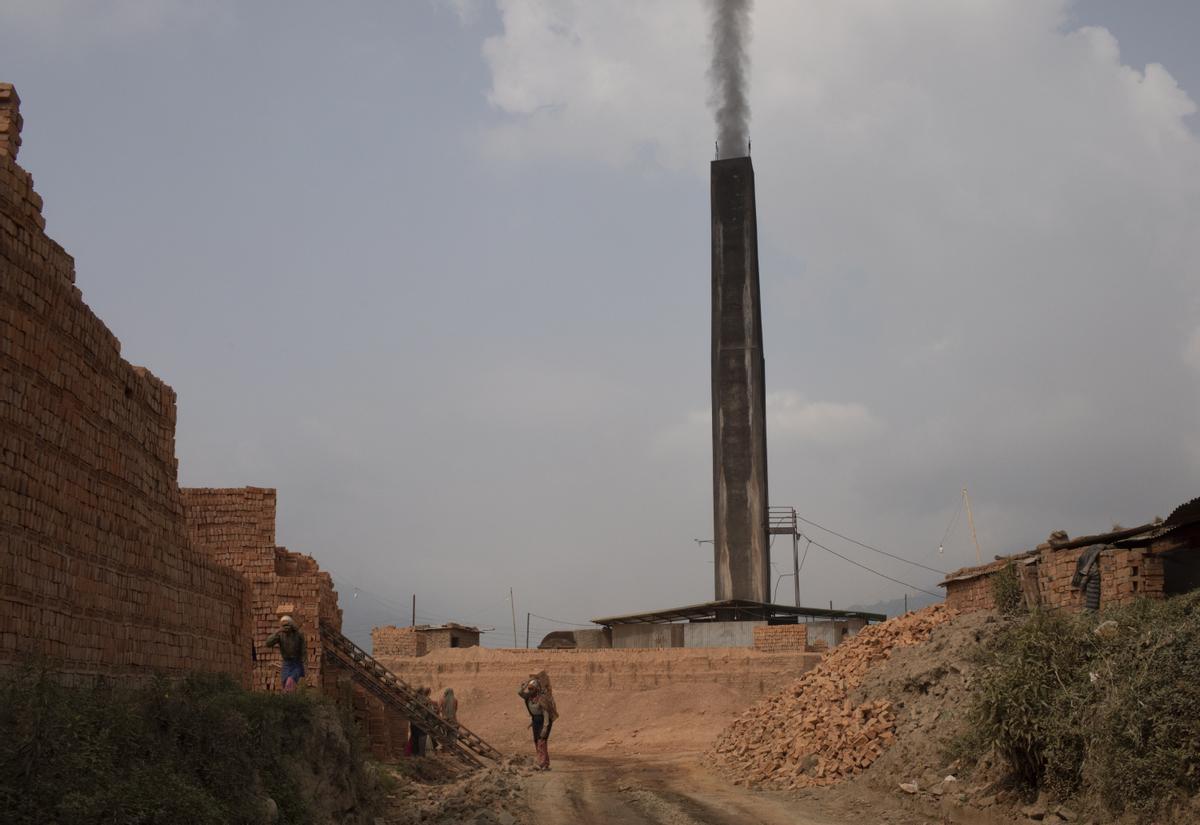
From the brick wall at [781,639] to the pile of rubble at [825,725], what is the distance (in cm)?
890

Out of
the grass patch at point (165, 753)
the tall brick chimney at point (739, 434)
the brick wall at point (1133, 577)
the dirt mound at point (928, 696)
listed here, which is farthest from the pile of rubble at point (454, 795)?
the tall brick chimney at point (739, 434)

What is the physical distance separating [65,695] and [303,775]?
4.28 metres

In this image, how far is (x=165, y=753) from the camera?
8031 mm

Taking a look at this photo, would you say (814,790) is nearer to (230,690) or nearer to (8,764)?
(230,690)

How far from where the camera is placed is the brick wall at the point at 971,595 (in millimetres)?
19266

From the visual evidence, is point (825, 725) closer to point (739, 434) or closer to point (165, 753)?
point (165, 753)

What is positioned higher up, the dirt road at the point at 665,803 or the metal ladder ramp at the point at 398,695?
the metal ladder ramp at the point at 398,695

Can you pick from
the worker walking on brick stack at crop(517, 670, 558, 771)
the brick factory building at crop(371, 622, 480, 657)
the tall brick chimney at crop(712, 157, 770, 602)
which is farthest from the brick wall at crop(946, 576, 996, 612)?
the tall brick chimney at crop(712, 157, 770, 602)

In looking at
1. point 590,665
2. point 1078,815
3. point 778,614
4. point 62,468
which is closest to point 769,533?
point 778,614

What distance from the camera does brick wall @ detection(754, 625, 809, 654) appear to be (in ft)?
105

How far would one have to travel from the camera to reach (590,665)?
3325cm

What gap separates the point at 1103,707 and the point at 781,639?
67.8 ft

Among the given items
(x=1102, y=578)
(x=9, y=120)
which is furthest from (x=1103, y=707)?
(x=9, y=120)

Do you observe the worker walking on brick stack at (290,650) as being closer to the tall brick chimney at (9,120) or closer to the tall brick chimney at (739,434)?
the tall brick chimney at (9,120)
